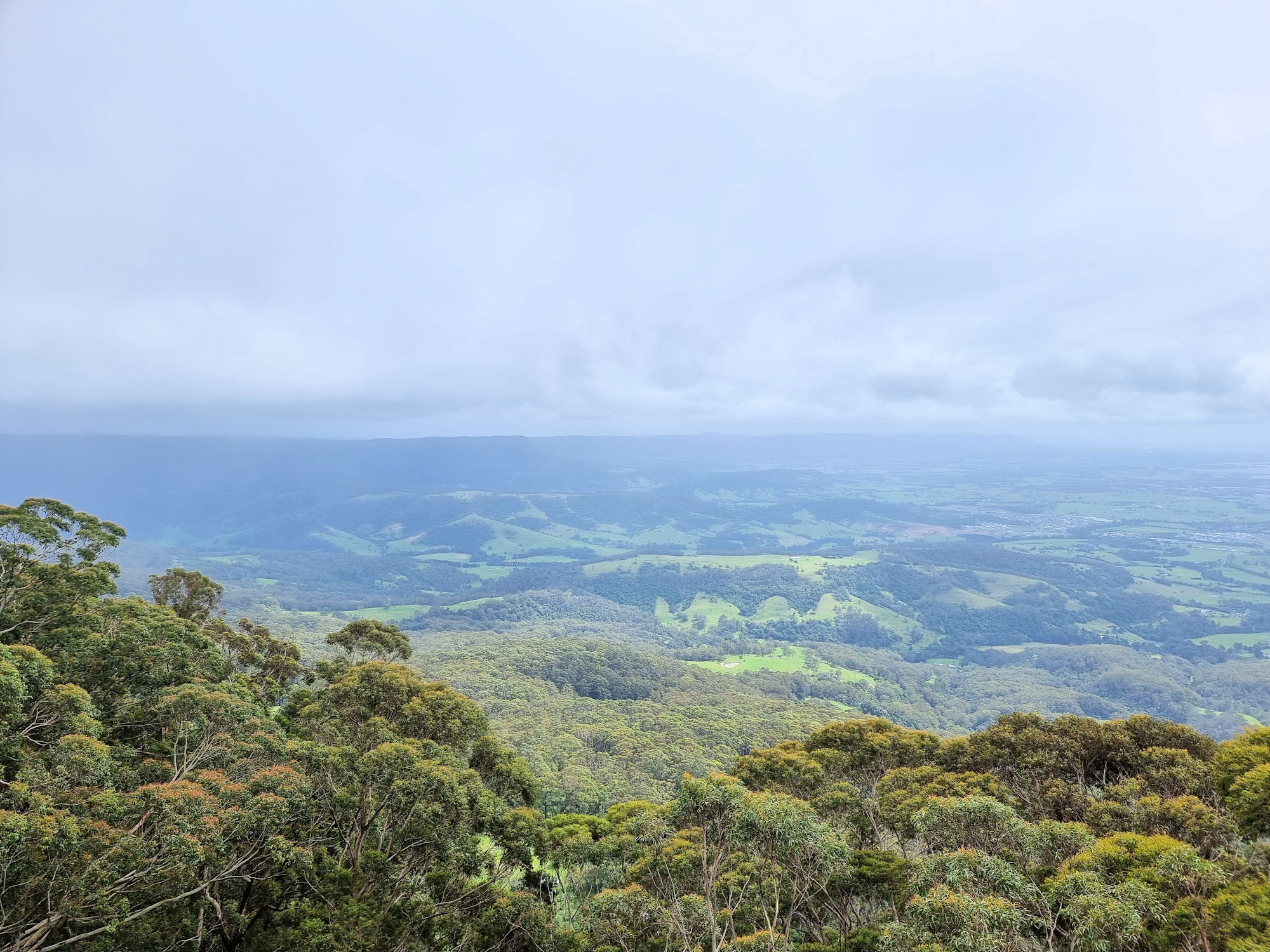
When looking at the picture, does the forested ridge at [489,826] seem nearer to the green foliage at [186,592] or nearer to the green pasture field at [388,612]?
the green foliage at [186,592]

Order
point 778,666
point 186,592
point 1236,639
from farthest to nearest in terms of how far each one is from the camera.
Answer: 1. point 1236,639
2. point 778,666
3. point 186,592

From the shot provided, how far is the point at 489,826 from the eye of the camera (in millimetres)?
15438

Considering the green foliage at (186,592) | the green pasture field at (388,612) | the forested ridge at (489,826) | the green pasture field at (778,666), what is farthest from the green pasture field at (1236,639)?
the green pasture field at (388,612)

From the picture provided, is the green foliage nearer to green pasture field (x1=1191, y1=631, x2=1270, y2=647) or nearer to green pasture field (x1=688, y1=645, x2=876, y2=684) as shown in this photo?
green pasture field (x1=688, y1=645, x2=876, y2=684)

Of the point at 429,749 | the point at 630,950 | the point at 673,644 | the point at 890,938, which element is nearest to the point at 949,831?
the point at 890,938

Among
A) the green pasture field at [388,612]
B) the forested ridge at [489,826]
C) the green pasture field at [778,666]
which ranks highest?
the forested ridge at [489,826]

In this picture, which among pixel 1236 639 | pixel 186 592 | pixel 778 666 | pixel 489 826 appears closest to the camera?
pixel 489 826

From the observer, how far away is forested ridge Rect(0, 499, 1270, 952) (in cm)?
938

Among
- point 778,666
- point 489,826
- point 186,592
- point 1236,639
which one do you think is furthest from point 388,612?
point 1236,639

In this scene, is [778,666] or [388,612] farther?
[388,612]

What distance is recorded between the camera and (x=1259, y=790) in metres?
9.98

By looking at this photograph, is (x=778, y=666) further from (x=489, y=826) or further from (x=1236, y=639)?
(x=1236, y=639)

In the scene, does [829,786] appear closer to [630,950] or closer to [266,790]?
[630,950]

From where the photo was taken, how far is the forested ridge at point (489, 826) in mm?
9375
